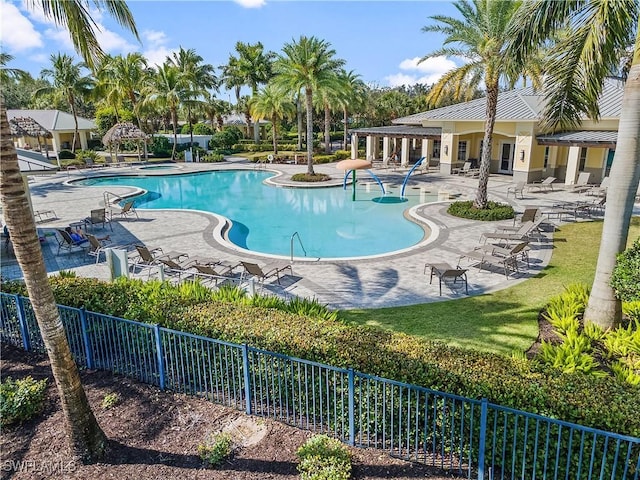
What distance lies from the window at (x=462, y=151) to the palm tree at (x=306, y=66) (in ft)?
42.2

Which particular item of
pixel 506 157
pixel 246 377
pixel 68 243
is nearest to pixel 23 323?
pixel 246 377

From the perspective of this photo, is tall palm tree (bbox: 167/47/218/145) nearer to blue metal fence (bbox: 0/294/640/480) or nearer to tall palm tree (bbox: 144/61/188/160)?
tall palm tree (bbox: 144/61/188/160)

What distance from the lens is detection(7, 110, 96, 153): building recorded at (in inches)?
1986

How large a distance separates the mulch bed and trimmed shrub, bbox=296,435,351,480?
0.63ft

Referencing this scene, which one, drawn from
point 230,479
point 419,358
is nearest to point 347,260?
point 419,358

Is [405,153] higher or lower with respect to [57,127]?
lower

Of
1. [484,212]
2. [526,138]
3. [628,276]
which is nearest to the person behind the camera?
[628,276]

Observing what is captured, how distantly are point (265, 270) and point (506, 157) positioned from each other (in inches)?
1099

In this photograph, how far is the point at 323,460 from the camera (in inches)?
227

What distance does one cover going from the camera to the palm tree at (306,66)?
31359mm

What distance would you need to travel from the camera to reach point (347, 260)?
15.2 metres

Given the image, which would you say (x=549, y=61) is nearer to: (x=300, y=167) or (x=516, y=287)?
(x=516, y=287)

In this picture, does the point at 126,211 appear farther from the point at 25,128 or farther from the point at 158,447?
the point at 25,128

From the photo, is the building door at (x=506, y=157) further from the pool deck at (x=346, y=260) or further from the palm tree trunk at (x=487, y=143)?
the palm tree trunk at (x=487, y=143)
